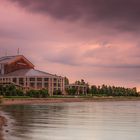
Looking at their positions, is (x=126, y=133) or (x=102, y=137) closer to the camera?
(x=102, y=137)

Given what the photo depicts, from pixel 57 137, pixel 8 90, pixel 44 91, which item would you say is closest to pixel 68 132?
pixel 57 137

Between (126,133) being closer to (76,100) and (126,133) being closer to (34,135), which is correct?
(34,135)

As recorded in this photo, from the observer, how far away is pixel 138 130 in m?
47.4

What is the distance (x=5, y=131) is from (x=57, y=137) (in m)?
5.68

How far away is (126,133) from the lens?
44500 millimetres

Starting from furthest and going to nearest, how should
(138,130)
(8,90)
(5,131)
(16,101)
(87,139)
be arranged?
(8,90)
(16,101)
(138,130)
(5,131)
(87,139)

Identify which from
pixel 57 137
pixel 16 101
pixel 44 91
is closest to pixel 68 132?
pixel 57 137

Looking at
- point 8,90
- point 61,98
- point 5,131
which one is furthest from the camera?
point 61,98

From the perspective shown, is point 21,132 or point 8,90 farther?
point 8,90

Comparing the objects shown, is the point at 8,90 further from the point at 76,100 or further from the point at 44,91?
the point at 76,100

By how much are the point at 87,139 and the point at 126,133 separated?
256 inches

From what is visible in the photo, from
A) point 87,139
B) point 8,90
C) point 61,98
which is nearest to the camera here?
point 87,139

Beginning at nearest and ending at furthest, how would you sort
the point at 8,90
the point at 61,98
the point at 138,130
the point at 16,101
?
the point at 138,130 < the point at 16,101 < the point at 8,90 < the point at 61,98

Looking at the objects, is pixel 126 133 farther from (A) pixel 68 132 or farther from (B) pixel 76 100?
(B) pixel 76 100
